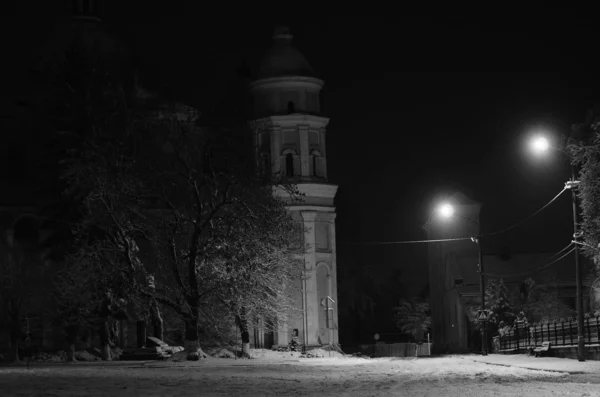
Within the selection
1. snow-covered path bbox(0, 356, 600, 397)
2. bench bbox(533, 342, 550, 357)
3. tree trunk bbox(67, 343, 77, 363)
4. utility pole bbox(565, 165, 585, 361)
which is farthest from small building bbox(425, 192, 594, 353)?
snow-covered path bbox(0, 356, 600, 397)

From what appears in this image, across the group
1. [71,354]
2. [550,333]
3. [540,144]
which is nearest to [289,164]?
[71,354]

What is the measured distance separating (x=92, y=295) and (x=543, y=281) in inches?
1690

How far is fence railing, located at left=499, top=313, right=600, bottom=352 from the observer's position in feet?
126

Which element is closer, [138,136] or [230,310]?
[230,310]

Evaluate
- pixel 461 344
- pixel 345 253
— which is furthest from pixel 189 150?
pixel 345 253

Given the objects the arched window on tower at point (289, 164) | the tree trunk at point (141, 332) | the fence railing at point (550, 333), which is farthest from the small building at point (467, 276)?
the tree trunk at point (141, 332)

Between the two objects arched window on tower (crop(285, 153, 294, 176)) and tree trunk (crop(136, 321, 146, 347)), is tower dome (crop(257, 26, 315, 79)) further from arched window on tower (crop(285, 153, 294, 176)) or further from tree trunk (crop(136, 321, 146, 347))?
tree trunk (crop(136, 321, 146, 347))

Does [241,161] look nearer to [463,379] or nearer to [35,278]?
[35,278]

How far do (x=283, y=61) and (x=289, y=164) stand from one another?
696cm

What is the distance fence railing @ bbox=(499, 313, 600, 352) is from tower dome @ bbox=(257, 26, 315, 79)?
90.9 ft

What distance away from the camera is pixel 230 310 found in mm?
45938

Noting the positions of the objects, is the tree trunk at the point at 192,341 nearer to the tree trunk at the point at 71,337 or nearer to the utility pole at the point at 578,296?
the tree trunk at the point at 71,337

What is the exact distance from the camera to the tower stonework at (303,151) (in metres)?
75.2

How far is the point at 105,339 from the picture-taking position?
51.6 m
